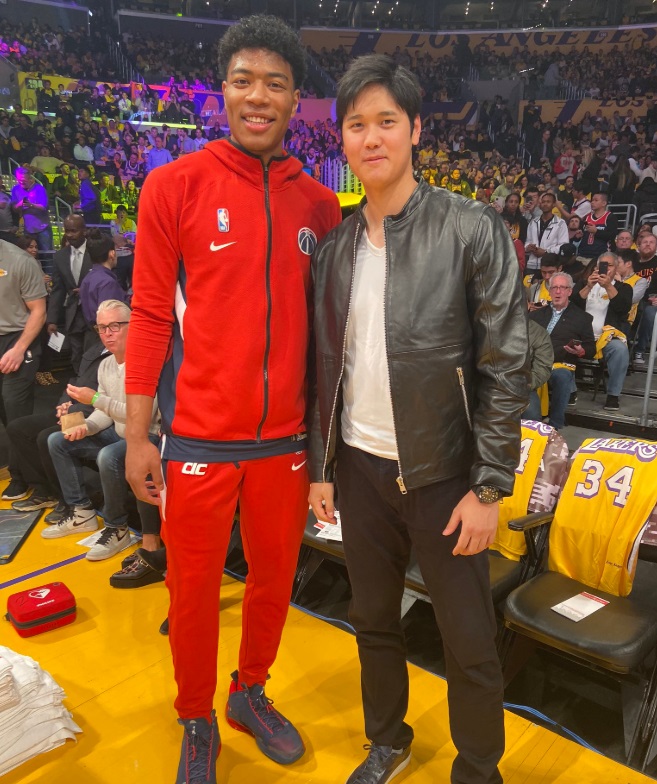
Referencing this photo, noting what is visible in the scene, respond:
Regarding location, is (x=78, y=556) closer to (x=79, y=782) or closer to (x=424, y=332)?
(x=79, y=782)

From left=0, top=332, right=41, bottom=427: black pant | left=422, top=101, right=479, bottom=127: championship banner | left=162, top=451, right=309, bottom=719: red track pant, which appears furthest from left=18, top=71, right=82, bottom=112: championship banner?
left=162, top=451, right=309, bottom=719: red track pant

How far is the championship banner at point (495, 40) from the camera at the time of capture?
1616cm

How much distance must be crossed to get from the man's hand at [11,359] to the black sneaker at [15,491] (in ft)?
2.25

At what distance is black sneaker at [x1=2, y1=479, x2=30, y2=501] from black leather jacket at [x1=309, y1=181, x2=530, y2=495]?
126 inches

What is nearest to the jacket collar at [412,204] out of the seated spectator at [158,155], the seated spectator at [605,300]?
the seated spectator at [605,300]

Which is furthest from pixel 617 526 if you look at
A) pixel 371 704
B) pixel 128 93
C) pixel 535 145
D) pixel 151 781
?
pixel 128 93

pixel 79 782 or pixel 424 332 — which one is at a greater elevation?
pixel 424 332

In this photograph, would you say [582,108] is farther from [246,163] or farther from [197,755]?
[197,755]

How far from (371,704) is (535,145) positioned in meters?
13.7

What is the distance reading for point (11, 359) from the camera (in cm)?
386

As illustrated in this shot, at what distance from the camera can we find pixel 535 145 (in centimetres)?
1341

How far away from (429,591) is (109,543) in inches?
85.2

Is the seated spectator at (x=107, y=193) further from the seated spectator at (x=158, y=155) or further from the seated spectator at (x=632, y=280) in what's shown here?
the seated spectator at (x=632, y=280)

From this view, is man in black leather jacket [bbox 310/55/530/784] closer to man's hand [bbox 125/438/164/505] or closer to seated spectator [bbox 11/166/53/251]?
man's hand [bbox 125/438/164/505]
